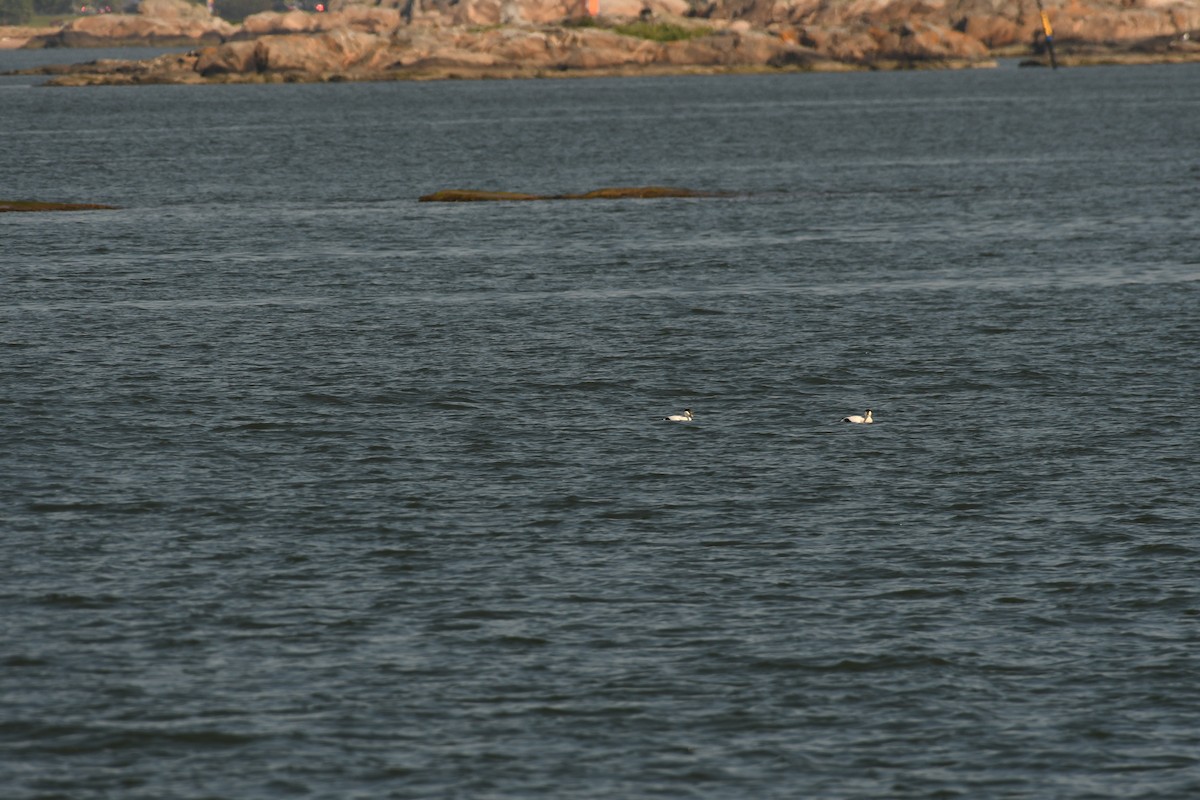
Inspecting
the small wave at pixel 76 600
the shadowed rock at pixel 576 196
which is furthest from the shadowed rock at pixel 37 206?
the small wave at pixel 76 600

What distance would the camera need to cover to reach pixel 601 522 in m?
34.7

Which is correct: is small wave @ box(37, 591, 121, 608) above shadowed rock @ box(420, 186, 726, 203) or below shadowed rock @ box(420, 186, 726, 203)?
above

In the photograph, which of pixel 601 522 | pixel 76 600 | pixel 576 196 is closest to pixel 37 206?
pixel 576 196


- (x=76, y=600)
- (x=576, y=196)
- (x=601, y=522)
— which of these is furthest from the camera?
(x=576, y=196)

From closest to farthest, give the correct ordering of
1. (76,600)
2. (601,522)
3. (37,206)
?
(76,600), (601,522), (37,206)

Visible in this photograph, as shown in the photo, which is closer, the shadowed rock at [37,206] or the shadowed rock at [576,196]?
the shadowed rock at [37,206]

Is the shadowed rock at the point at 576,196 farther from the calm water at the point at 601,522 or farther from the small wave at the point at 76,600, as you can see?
the small wave at the point at 76,600

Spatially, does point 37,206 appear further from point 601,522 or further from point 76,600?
point 76,600

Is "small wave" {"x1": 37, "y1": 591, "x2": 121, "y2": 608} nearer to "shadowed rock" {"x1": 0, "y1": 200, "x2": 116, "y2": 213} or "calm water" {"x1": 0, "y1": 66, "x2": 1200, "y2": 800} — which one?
"calm water" {"x1": 0, "y1": 66, "x2": 1200, "y2": 800}

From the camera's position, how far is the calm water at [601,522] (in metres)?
24.7

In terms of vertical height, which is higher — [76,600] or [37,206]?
[76,600]

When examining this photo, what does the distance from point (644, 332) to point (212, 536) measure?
25.0 metres

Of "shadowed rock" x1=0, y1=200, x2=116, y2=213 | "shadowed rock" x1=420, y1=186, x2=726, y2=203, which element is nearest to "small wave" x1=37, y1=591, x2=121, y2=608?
"shadowed rock" x1=0, y1=200, x2=116, y2=213

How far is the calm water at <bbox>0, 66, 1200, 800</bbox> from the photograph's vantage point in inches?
973
